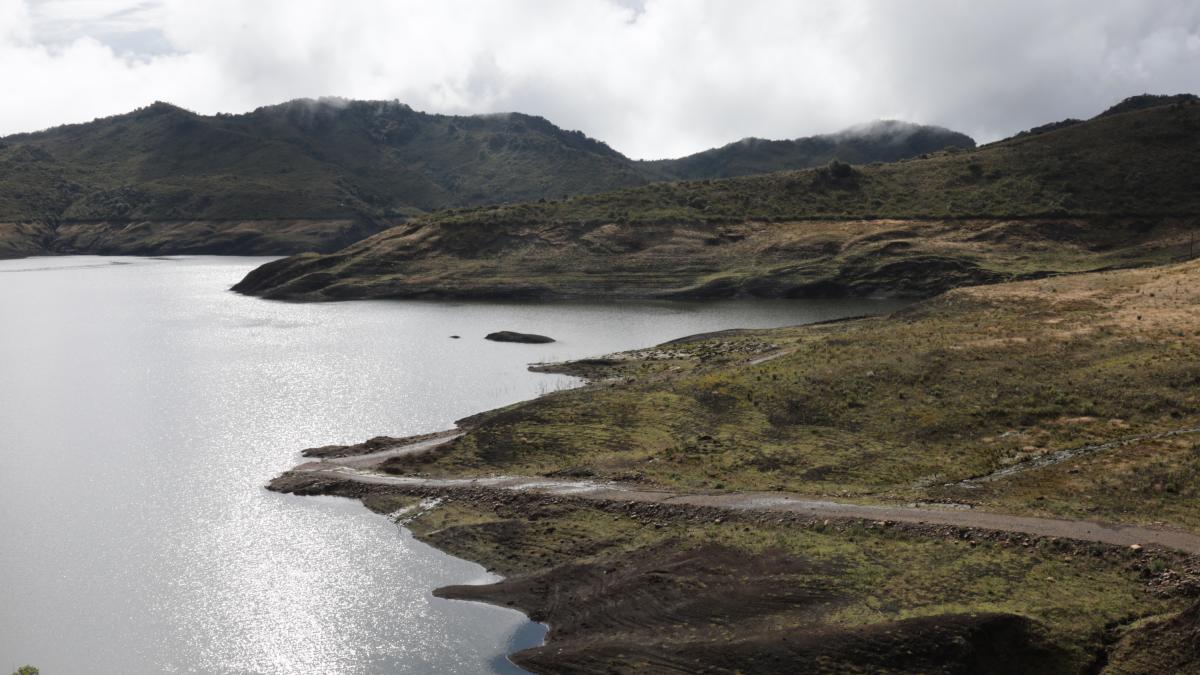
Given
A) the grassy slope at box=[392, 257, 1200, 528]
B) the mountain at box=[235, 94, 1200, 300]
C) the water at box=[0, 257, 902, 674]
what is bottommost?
the water at box=[0, 257, 902, 674]

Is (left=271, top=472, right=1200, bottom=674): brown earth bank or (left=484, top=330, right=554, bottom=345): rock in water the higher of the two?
(left=484, top=330, right=554, bottom=345): rock in water

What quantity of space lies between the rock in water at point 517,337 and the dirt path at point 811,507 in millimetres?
46980

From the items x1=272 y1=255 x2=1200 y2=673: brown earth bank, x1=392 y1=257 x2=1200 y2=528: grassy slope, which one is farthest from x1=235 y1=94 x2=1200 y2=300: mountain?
x1=272 y1=255 x2=1200 y2=673: brown earth bank

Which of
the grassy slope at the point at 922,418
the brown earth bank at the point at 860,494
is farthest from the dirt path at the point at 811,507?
the grassy slope at the point at 922,418

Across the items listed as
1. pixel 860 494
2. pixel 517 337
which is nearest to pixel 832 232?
pixel 517 337

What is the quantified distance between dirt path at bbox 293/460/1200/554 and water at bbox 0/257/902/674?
3827 millimetres

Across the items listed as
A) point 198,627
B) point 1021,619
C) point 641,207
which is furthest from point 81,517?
point 641,207

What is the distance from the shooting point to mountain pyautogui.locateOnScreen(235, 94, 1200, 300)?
13475cm

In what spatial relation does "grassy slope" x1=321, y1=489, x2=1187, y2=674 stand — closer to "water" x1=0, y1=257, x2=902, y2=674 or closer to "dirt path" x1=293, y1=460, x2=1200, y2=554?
"dirt path" x1=293, y1=460, x2=1200, y2=554

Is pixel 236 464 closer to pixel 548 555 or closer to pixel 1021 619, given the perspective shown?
pixel 548 555

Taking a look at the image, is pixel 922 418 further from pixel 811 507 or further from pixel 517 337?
pixel 517 337

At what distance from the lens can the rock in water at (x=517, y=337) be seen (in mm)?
97188

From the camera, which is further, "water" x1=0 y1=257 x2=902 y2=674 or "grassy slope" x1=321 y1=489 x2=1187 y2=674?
"water" x1=0 y1=257 x2=902 y2=674

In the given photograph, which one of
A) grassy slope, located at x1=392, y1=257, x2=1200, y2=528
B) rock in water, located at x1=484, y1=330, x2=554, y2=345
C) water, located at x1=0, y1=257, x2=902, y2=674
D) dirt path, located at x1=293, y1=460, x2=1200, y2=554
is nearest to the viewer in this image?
dirt path, located at x1=293, y1=460, x2=1200, y2=554
